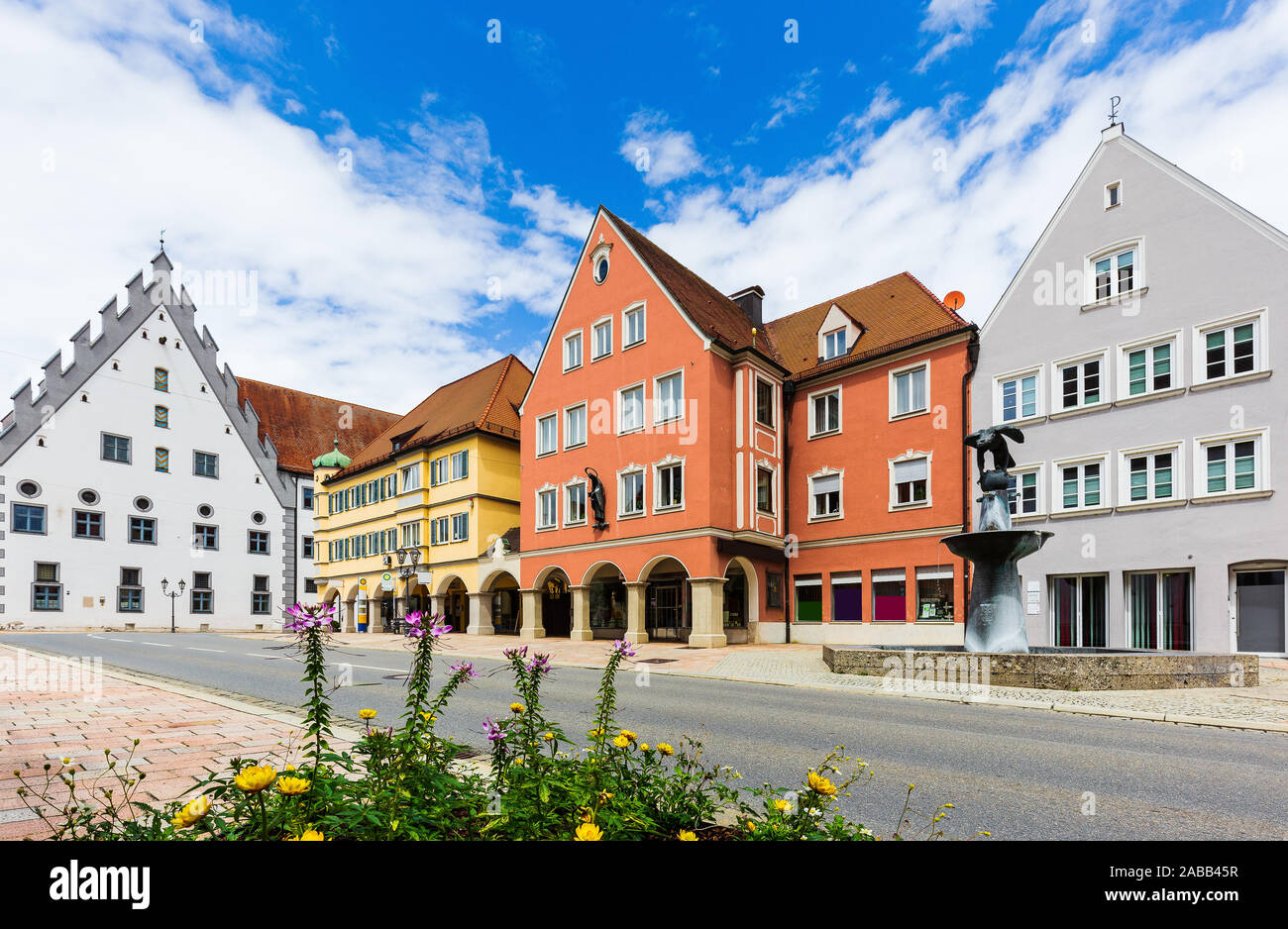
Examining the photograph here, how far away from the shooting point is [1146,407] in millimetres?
20938

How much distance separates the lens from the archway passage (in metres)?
33.5

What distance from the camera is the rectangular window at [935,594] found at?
78.7 feet

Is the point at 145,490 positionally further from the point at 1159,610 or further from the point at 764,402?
the point at 1159,610

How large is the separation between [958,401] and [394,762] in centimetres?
2512

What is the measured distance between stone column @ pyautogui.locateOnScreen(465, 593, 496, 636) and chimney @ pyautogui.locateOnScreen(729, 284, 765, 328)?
19.2 meters

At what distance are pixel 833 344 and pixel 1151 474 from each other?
488 inches

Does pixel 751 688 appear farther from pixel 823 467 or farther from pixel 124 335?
pixel 124 335

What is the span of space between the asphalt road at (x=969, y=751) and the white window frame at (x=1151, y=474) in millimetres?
13400

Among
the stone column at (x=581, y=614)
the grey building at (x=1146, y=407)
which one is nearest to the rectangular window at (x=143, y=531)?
the stone column at (x=581, y=614)

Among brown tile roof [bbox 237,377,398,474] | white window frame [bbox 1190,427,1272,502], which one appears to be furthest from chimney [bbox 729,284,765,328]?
brown tile roof [bbox 237,377,398,474]

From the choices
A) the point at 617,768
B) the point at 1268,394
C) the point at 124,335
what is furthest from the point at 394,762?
A: the point at 124,335

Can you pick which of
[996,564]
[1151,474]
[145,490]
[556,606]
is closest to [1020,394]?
[1151,474]

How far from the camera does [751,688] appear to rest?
44.5 feet

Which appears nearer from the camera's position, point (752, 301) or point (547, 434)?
point (547, 434)
